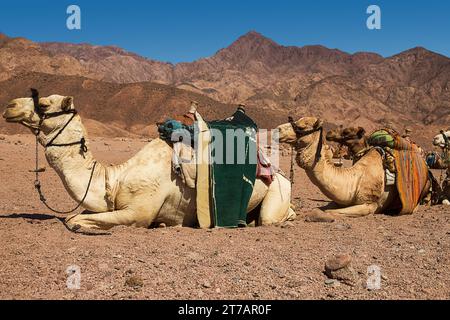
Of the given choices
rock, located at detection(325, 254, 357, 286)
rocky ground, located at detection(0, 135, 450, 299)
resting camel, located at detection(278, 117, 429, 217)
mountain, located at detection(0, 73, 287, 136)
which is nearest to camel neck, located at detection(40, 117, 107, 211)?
rocky ground, located at detection(0, 135, 450, 299)

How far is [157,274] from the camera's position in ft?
14.1

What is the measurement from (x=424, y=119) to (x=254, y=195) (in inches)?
3125

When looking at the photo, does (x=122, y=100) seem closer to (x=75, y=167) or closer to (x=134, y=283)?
(x=75, y=167)

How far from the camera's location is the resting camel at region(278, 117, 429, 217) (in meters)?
7.23

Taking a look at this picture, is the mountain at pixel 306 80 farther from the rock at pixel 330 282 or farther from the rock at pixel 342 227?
the rock at pixel 330 282

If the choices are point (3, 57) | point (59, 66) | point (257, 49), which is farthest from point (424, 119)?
point (257, 49)

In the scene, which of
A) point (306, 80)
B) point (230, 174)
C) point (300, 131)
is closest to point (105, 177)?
point (230, 174)

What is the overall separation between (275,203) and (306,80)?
8571cm

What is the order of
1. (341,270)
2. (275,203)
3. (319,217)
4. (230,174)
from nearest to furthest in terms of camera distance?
→ (341,270) < (230,174) < (275,203) < (319,217)

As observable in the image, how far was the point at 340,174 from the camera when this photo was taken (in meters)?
7.88

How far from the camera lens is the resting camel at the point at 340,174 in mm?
7227

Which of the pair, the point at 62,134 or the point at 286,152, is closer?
the point at 62,134

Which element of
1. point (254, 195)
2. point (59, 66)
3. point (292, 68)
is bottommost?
point (254, 195)
